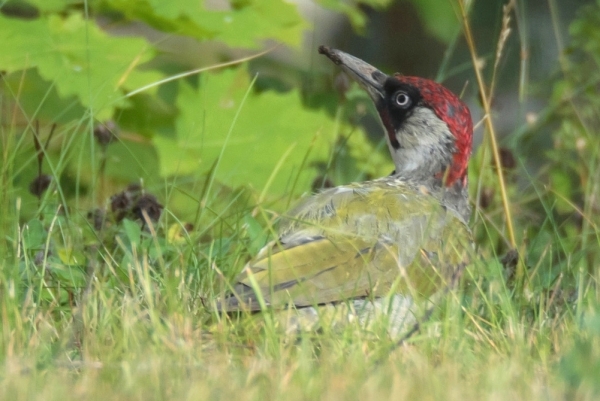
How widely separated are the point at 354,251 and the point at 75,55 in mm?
1532

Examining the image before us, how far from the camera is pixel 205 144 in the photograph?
4.44 metres

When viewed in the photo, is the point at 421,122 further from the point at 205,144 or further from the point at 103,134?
the point at 103,134

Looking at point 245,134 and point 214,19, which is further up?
point 214,19

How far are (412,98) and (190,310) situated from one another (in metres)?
1.51

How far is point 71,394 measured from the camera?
81.9 inches

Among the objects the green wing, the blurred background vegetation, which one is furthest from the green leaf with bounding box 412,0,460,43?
the green wing

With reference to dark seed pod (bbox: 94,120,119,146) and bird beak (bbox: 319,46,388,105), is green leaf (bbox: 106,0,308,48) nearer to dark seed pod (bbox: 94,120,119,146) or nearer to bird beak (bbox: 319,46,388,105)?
bird beak (bbox: 319,46,388,105)

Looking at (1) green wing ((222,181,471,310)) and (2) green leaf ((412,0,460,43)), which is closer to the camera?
(1) green wing ((222,181,471,310))

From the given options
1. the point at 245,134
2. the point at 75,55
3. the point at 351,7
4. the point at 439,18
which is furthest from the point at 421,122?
the point at 439,18

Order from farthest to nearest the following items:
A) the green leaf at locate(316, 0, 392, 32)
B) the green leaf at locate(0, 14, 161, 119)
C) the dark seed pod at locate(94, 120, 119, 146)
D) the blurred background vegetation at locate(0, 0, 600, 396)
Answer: the green leaf at locate(316, 0, 392, 32)
the green leaf at locate(0, 14, 161, 119)
the dark seed pod at locate(94, 120, 119, 146)
the blurred background vegetation at locate(0, 0, 600, 396)

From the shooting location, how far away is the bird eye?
4.07 metres

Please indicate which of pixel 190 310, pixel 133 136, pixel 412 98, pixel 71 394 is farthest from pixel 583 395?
pixel 133 136

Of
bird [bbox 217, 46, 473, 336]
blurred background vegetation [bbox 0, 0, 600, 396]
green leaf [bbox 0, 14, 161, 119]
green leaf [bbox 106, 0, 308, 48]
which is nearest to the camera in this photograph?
bird [bbox 217, 46, 473, 336]

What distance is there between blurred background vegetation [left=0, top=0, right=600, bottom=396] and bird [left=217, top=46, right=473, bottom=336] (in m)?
0.14
